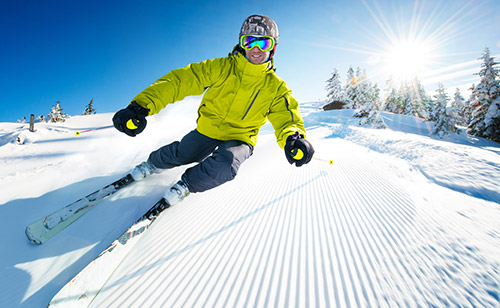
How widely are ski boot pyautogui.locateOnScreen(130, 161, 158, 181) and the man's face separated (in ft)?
5.99

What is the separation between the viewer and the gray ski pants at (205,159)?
6.08 ft

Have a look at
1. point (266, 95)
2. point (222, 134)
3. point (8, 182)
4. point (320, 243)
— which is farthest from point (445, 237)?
point (8, 182)

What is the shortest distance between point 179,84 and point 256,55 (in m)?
0.91

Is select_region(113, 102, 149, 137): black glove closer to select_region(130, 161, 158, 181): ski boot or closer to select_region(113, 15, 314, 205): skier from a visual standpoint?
select_region(113, 15, 314, 205): skier

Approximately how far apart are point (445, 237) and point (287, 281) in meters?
1.36

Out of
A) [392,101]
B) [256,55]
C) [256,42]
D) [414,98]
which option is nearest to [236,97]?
[256,55]

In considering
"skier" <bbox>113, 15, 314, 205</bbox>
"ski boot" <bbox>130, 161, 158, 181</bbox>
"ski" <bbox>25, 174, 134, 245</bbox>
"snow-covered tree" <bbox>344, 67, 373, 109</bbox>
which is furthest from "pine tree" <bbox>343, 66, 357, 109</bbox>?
"ski" <bbox>25, 174, 134, 245</bbox>

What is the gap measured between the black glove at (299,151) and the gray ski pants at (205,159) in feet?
1.77

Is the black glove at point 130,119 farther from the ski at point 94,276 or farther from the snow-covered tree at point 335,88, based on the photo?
the snow-covered tree at point 335,88

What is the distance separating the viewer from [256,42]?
2078mm

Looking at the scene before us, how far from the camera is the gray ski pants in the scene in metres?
1.85

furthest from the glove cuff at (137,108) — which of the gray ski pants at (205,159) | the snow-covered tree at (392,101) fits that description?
the snow-covered tree at (392,101)

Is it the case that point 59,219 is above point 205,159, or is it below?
below

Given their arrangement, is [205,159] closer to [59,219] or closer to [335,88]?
[59,219]
